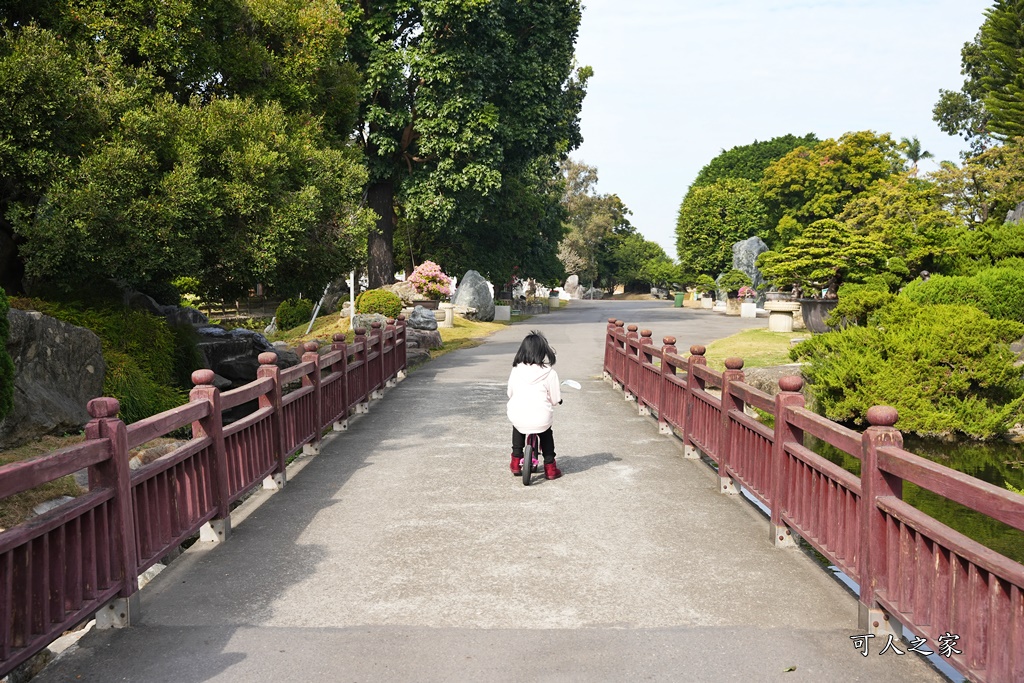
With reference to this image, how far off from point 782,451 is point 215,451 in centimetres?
422

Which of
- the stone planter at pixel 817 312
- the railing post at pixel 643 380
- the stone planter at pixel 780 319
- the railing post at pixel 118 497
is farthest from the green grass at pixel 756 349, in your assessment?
the railing post at pixel 118 497

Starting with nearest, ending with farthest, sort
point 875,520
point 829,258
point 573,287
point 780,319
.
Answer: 1. point 875,520
2. point 829,258
3. point 780,319
4. point 573,287

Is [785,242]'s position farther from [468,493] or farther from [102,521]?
[102,521]

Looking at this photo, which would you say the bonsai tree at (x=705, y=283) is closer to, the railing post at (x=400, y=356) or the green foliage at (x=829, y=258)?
the green foliage at (x=829, y=258)

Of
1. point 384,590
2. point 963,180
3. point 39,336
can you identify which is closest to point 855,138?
point 963,180

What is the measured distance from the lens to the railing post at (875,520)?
15.3 ft

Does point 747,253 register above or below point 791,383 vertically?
above

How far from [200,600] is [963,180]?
3533 centimetres

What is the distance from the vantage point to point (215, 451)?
6.55 metres

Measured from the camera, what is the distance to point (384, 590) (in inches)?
217

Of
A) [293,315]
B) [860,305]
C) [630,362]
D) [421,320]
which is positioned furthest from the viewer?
[293,315]

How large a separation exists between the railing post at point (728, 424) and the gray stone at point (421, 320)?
21.2 m

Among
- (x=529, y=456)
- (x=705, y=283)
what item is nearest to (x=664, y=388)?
(x=529, y=456)

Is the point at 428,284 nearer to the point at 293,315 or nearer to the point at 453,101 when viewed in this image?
the point at 293,315
